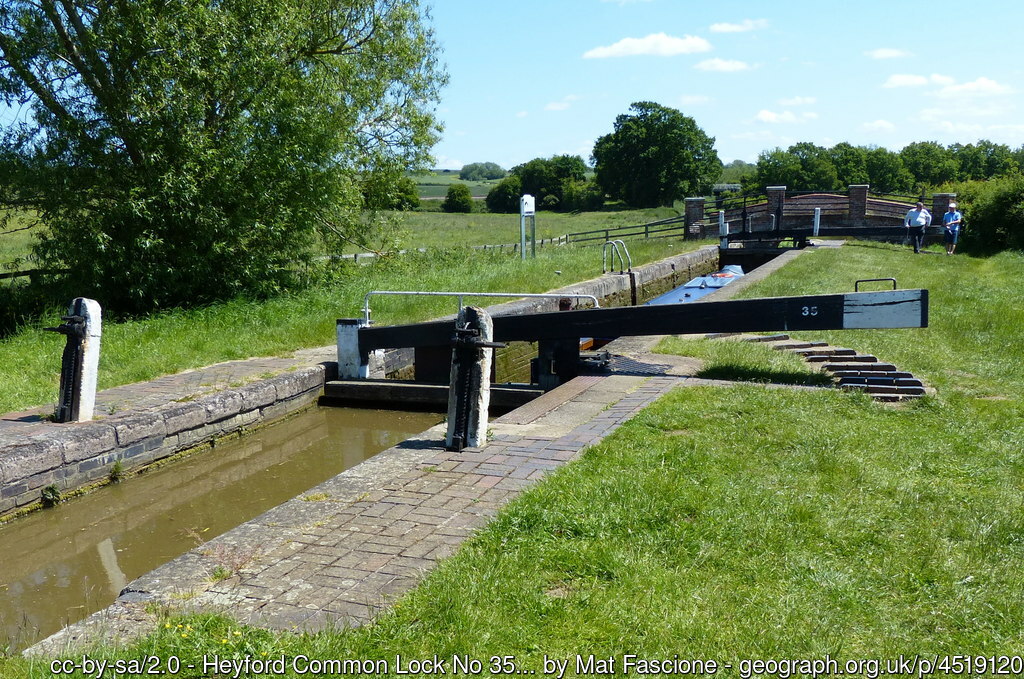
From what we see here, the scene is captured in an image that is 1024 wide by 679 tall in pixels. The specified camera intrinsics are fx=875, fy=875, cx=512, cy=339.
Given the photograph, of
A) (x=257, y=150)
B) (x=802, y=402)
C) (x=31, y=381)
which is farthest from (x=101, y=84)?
(x=802, y=402)

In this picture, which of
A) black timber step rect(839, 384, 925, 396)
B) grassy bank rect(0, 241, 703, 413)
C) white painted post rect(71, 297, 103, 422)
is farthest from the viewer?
grassy bank rect(0, 241, 703, 413)

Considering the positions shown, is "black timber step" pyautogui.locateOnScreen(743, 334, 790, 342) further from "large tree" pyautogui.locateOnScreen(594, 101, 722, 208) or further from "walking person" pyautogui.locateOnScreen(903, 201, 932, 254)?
"large tree" pyautogui.locateOnScreen(594, 101, 722, 208)

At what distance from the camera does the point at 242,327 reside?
11719 mm

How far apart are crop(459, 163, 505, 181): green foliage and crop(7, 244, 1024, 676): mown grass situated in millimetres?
136195

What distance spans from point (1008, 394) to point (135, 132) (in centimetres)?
1151

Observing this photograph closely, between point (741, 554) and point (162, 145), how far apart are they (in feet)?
37.4

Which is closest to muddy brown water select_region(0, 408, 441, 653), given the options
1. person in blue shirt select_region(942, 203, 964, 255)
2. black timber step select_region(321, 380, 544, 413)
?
black timber step select_region(321, 380, 544, 413)

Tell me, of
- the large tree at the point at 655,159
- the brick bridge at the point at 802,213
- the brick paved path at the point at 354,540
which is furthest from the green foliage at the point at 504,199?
the brick paved path at the point at 354,540

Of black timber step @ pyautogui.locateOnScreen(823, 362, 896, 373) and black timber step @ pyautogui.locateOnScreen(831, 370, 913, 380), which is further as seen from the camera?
black timber step @ pyautogui.locateOnScreen(823, 362, 896, 373)

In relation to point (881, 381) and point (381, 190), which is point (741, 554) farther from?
point (381, 190)

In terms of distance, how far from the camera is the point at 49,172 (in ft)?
41.4

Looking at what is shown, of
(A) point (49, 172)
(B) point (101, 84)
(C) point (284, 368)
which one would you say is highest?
(B) point (101, 84)

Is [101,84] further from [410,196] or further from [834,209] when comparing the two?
[834,209]

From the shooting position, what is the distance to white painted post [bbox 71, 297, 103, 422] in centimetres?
698
